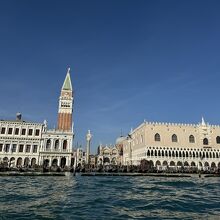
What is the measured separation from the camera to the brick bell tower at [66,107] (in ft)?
224

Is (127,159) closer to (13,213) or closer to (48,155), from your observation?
(48,155)

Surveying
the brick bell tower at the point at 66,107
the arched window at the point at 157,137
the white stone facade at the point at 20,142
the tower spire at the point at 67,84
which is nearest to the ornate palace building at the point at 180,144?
the arched window at the point at 157,137

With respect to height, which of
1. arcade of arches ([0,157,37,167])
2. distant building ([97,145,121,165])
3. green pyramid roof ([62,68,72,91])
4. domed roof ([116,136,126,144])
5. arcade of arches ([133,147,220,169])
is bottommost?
arcade of arches ([0,157,37,167])

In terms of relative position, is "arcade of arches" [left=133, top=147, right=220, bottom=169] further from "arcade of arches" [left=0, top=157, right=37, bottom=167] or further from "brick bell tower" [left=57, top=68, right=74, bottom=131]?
"arcade of arches" [left=0, top=157, right=37, bottom=167]

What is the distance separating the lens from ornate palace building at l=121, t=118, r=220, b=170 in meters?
63.8

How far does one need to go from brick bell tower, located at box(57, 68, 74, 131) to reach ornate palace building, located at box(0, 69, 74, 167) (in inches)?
329

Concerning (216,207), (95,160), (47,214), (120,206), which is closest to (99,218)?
(47,214)

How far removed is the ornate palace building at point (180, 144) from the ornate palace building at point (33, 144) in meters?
18.9

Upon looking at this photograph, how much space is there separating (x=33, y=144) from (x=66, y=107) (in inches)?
634

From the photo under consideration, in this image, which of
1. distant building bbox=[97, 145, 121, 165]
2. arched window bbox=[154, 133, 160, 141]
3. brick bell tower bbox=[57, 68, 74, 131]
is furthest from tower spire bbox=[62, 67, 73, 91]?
distant building bbox=[97, 145, 121, 165]

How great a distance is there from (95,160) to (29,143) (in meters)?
40.6

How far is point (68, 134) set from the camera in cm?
5978

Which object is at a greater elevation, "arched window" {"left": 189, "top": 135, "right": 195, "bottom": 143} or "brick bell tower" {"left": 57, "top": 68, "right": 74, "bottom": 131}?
"brick bell tower" {"left": 57, "top": 68, "right": 74, "bottom": 131}

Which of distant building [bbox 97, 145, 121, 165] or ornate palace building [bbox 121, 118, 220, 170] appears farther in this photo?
distant building [bbox 97, 145, 121, 165]
